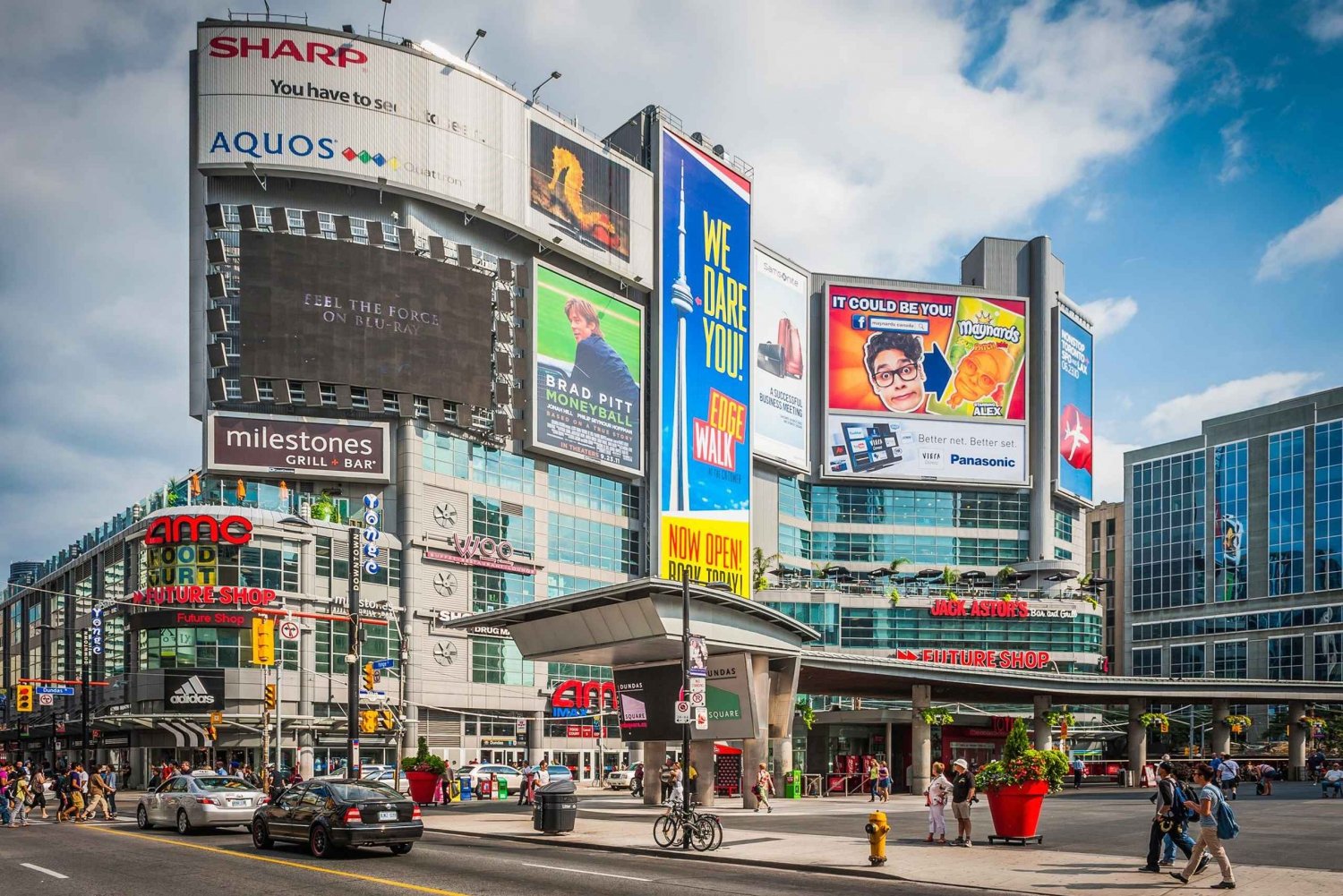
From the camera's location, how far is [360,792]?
27.7 m

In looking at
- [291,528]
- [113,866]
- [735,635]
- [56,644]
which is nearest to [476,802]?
[735,635]

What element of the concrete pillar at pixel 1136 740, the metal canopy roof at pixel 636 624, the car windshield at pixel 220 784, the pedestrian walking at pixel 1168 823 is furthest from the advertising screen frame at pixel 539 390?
the pedestrian walking at pixel 1168 823

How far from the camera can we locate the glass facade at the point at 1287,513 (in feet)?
417

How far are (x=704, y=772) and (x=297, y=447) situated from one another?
4644 cm

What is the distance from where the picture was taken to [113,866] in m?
25.0

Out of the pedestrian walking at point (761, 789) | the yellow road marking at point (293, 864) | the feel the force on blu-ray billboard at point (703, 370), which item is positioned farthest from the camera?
the feel the force on blu-ray billboard at point (703, 370)

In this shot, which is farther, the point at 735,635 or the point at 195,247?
the point at 195,247

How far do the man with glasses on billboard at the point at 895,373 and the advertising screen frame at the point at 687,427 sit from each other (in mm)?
17443

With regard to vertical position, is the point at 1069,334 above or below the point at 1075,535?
above

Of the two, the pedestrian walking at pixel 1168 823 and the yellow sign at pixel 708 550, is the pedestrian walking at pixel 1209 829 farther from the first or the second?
the yellow sign at pixel 708 550

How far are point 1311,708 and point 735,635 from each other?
100601mm

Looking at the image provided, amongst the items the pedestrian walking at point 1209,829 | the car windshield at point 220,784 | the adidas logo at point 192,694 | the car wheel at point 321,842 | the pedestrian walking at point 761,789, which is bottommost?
the adidas logo at point 192,694

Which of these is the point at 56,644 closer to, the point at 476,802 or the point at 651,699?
the point at 476,802

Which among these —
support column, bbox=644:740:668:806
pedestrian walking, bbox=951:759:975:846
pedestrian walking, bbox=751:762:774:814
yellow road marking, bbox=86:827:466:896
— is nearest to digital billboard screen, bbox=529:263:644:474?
support column, bbox=644:740:668:806
